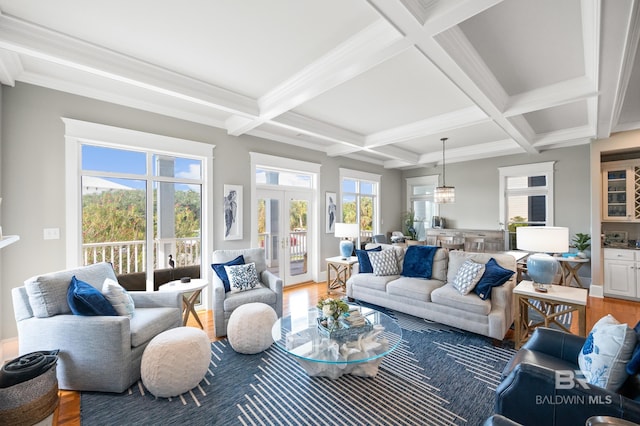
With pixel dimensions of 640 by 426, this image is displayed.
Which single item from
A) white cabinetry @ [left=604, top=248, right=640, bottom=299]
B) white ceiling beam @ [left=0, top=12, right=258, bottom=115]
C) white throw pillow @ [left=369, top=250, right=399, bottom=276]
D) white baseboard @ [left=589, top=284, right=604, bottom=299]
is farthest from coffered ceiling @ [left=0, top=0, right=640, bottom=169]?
white baseboard @ [left=589, top=284, right=604, bottom=299]

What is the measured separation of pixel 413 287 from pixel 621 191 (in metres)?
4.30

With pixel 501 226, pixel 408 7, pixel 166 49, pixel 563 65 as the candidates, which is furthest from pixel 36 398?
pixel 501 226

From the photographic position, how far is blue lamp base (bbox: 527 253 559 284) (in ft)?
9.20

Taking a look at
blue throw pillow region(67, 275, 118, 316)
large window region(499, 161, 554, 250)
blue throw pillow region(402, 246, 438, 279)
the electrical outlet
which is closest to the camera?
blue throw pillow region(67, 275, 118, 316)

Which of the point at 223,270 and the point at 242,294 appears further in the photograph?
the point at 223,270

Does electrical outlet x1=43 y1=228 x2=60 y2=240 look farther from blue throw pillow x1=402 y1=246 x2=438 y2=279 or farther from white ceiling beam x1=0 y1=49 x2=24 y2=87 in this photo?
blue throw pillow x1=402 y1=246 x2=438 y2=279

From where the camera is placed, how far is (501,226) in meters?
6.12

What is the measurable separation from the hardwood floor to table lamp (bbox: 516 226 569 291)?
0.83 metres

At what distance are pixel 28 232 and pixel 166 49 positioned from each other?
2.41 m

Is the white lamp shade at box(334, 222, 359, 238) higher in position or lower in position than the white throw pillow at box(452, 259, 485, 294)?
higher

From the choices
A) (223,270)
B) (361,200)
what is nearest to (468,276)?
(223,270)

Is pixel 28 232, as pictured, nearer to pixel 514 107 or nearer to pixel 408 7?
pixel 408 7

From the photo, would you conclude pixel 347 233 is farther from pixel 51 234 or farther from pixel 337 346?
pixel 51 234

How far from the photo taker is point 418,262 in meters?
3.92
